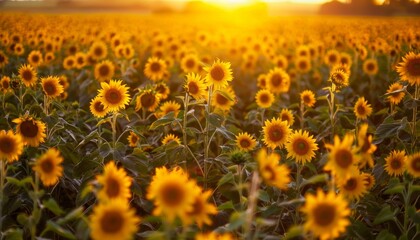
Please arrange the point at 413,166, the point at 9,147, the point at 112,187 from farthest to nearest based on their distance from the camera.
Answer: the point at 413,166 → the point at 9,147 → the point at 112,187

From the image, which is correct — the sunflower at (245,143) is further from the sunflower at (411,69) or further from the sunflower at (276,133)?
the sunflower at (411,69)

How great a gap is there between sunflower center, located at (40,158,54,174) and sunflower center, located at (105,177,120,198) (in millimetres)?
384

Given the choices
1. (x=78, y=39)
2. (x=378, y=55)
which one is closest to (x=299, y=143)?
(x=378, y=55)

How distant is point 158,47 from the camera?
976cm

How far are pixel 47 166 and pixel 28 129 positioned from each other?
105 cm

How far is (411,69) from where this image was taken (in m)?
4.43

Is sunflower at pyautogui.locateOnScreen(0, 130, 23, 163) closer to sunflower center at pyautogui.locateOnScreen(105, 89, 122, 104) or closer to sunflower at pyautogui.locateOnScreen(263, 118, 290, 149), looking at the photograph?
sunflower center at pyautogui.locateOnScreen(105, 89, 122, 104)

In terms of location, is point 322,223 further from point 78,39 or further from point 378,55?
point 78,39

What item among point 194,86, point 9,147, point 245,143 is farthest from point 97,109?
point 9,147

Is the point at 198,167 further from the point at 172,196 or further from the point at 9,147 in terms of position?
the point at 172,196

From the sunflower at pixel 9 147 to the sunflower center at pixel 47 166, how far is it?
0.42m

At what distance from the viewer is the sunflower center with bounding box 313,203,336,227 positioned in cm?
Result: 213

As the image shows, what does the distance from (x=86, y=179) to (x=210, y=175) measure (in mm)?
1106

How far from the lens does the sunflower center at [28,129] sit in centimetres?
346
